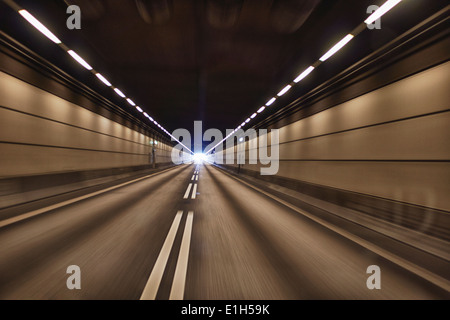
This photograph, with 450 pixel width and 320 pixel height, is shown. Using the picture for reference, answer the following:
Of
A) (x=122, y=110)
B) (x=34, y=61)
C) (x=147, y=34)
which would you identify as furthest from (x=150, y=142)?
(x=147, y=34)

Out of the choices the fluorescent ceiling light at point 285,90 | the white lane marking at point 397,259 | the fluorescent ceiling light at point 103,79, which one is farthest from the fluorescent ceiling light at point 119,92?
the white lane marking at point 397,259

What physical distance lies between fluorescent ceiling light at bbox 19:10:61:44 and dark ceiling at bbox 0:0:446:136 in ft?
0.58

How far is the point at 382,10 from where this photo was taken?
3.73 metres

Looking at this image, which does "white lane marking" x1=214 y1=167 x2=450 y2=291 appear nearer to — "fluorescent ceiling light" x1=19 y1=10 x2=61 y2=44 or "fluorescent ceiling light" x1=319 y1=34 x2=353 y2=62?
"fluorescent ceiling light" x1=319 y1=34 x2=353 y2=62

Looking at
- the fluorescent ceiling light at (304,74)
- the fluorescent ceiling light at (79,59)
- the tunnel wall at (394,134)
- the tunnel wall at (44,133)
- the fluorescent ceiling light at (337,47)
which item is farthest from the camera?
the fluorescent ceiling light at (304,74)

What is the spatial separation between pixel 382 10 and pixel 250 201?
656 cm

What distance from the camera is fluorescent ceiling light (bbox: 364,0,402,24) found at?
3532 millimetres

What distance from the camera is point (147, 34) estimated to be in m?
5.34

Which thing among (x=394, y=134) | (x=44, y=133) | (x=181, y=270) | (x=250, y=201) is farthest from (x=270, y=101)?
(x=44, y=133)

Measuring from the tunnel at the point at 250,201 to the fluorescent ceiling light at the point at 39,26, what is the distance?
4cm

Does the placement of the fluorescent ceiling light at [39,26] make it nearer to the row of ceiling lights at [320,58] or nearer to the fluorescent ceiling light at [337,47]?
the row of ceiling lights at [320,58]

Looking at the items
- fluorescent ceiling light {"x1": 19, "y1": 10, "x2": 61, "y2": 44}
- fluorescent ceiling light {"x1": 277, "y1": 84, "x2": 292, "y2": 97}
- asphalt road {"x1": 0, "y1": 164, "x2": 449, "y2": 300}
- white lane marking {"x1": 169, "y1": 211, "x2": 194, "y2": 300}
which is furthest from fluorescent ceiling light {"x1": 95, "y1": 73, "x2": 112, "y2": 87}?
fluorescent ceiling light {"x1": 277, "y1": 84, "x2": 292, "y2": 97}

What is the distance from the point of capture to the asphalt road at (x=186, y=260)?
2238 mm

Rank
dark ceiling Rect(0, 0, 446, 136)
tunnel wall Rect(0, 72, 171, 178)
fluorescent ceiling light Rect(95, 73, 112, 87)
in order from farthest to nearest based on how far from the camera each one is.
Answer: fluorescent ceiling light Rect(95, 73, 112, 87)
tunnel wall Rect(0, 72, 171, 178)
dark ceiling Rect(0, 0, 446, 136)
